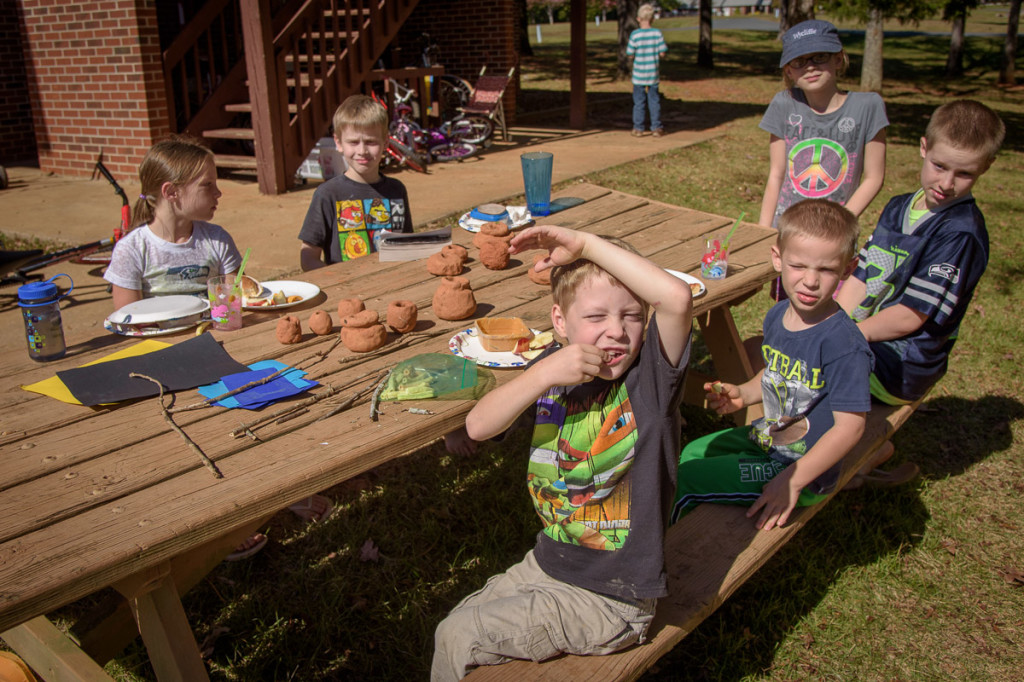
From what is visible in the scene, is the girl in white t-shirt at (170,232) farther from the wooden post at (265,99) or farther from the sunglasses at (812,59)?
the wooden post at (265,99)

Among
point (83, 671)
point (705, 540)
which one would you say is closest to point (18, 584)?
point (83, 671)

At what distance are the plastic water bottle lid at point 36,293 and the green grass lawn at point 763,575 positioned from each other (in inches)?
49.8

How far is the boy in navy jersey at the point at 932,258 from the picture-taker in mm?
2863

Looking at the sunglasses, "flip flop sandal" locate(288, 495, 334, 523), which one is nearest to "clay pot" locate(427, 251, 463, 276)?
"flip flop sandal" locate(288, 495, 334, 523)

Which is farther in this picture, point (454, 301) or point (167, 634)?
point (454, 301)

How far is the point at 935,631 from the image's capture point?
9.15 ft

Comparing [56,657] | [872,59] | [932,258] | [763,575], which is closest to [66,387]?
[56,657]

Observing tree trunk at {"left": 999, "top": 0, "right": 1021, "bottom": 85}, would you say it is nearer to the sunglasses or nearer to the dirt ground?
the dirt ground

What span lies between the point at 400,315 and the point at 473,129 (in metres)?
8.73

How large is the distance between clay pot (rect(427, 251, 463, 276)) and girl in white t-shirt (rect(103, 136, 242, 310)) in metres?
0.92

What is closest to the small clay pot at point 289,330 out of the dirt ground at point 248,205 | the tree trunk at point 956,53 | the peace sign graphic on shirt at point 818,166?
the peace sign graphic on shirt at point 818,166

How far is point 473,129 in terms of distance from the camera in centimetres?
1080

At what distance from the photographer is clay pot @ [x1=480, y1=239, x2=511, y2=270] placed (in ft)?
10.6

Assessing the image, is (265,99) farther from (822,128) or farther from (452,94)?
(822,128)
